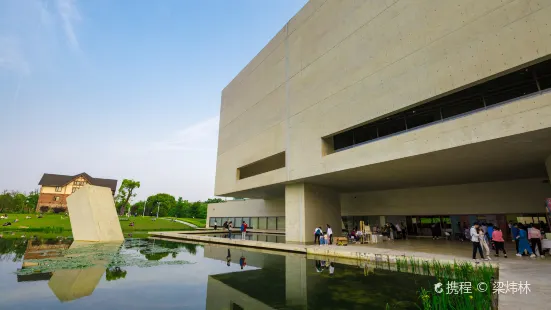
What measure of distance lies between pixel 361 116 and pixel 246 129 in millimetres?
13539

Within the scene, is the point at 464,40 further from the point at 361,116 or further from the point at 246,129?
the point at 246,129

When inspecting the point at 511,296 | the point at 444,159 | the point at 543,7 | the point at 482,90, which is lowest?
the point at 511,296

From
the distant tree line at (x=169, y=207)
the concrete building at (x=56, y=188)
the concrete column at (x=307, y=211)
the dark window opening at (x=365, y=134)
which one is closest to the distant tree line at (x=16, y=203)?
the concrete building at (x=56, y=188)

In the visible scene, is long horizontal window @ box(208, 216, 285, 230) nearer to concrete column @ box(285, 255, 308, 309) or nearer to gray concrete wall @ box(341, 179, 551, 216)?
gray concrete wall @ box(341, 179, 551, 216)

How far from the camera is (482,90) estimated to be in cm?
1103

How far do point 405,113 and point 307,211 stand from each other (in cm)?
950

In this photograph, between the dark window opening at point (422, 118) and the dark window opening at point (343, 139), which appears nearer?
the dark window opening at point (422, 118)

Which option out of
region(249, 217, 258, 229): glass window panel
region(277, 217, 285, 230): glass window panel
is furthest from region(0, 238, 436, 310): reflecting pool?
region(249, 217, 258, 229): glass window panel

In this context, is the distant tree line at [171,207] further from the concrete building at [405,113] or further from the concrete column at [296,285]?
the concrete column at [296,285]

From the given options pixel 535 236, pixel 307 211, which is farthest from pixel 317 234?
pixel 535 236

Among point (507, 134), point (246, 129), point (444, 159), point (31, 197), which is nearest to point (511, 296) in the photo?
point (507, 134)

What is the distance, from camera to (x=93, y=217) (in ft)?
71.7

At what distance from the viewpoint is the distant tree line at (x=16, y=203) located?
6988 cm

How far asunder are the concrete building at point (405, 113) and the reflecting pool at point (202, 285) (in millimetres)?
6164
